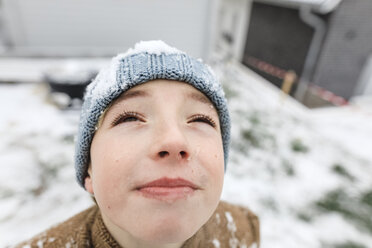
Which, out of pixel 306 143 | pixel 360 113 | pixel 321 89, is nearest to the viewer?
pixel 306 143

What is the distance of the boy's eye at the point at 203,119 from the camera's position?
976 mm

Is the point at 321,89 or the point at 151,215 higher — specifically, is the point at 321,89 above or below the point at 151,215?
below

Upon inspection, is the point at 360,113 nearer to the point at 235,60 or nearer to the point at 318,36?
the point at 318,36

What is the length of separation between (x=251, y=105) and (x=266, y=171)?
8.71 feet

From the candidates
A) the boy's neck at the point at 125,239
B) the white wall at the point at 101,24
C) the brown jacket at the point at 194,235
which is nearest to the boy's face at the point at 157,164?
the boy's neck at the point at 125,239

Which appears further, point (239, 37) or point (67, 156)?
point (239, 37)

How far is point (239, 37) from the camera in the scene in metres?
10.6

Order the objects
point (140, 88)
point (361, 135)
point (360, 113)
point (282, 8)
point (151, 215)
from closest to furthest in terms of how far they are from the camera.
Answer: point (151, 215) < point (140, 88) < point (361, 135) < point (360, 113) < point (282, 8)

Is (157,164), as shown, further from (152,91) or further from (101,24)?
(101,24)

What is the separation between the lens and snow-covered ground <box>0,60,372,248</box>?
8.97 ft

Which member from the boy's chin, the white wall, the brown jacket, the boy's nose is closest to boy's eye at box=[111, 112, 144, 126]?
the boy's nose

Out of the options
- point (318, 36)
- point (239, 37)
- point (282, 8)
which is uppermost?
point (282, 8)

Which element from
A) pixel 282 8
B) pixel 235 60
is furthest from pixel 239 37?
pixel 282 8

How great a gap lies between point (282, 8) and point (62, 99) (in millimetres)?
7075
